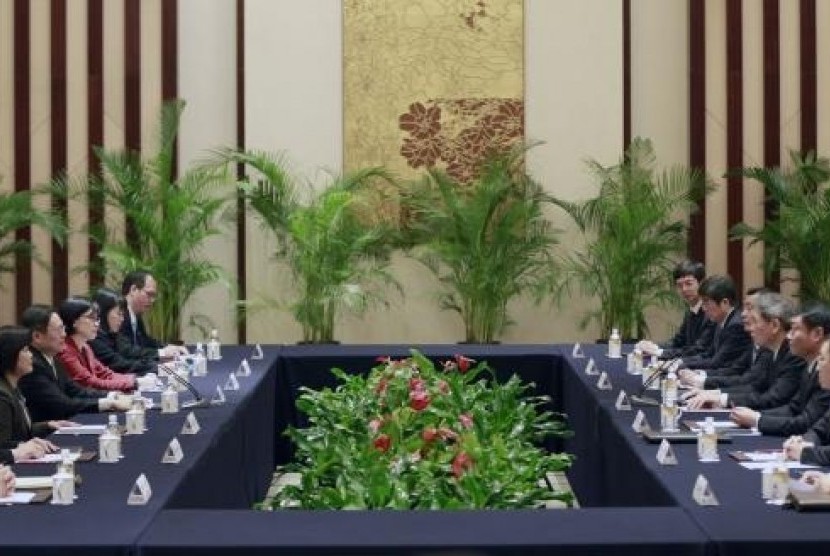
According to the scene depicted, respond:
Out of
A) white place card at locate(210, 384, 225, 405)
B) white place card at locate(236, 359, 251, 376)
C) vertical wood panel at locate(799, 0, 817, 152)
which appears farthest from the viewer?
vertical wood panel at locate(799, 0, 817, 152)

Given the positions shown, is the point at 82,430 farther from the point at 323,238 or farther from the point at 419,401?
the point at 323,238

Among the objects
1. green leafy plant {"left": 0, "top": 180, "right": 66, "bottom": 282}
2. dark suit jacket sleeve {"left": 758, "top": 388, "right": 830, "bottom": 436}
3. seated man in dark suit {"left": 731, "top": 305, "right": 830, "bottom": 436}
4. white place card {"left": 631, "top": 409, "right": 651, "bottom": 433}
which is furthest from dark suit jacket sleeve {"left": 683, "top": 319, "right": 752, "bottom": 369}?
green leafy plant {"left": 0, "top": 180, "right": 66, "bottom": 282}

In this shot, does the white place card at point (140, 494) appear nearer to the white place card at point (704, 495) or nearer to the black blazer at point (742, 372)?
the white place card at point (704, 495)

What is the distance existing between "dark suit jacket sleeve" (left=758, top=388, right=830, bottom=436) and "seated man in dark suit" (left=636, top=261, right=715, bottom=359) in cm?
306

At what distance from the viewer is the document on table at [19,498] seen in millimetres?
4184

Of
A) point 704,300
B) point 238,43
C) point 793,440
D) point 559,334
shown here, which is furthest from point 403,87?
point 793,440

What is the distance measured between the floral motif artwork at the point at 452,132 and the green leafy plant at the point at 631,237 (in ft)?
2.56

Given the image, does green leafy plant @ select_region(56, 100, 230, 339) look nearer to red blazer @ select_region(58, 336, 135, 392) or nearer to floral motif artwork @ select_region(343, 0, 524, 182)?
floral motif artwork @ select_region(343, 0, 524, 182)

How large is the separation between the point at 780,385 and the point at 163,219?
5822 millimetres

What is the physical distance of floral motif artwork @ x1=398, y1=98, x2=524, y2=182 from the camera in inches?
463

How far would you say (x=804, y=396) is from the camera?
598 cm

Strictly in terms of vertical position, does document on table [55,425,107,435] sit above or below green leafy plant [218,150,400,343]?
below

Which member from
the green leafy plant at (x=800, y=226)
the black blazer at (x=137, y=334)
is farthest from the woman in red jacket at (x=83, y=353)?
the green leafy plant at (x=800, y=226)

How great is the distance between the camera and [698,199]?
38.1ft
